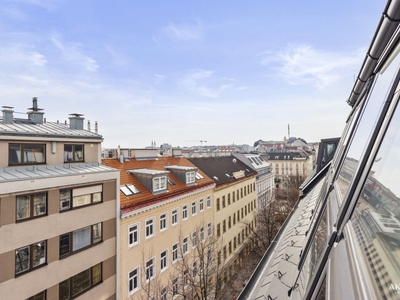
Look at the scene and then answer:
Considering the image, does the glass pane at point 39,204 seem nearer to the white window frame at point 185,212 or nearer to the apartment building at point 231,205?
the white window frame at point 185,212

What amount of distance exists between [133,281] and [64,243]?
5.00 m

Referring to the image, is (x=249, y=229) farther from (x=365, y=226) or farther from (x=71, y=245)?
(x=365, y=226)

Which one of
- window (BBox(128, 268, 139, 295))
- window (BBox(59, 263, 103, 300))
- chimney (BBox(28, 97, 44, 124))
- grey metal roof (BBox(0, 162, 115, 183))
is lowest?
window (BBox(128, 268, 139, 295))

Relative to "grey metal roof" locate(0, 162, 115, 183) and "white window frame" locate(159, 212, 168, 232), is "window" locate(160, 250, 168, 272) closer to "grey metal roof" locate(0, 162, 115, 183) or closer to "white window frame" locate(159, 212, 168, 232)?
"white window frame" locate(159, 212, 168, 232)

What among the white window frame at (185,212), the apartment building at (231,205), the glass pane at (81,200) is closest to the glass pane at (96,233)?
the glass pane at (81,200)

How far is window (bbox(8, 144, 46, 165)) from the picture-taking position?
33.1 feet

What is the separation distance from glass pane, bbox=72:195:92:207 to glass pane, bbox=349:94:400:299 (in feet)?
39.7

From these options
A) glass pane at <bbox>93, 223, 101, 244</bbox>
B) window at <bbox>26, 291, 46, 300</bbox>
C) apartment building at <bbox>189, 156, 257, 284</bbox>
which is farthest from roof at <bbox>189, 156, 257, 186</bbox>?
window at <bbox>26, 291, 46, 300</bbox>

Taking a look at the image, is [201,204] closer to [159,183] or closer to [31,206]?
[159,183]

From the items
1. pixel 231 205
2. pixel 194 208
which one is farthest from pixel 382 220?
pixel 231 205

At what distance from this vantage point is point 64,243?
1086cm

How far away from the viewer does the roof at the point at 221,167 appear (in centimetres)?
2506

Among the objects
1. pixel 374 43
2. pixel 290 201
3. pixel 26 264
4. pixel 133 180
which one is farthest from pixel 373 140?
pixel 290 201

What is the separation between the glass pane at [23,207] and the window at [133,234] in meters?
5.34
